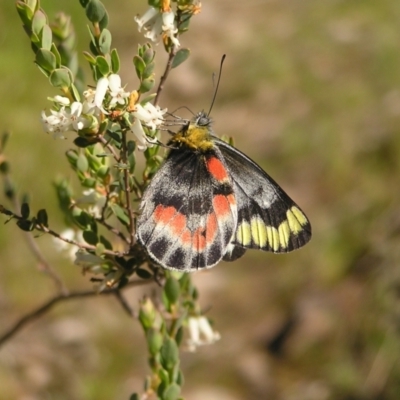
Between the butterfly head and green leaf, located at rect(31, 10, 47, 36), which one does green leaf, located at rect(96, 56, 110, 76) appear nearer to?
green leaf, located at rect(31, 10, 47, 36)

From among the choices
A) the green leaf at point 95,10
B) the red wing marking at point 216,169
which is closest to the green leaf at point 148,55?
the green leaf at point 95,10

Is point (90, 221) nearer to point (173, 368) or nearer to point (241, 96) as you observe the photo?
point (173, 368)

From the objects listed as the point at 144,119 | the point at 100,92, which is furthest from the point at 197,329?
the point at 100,92

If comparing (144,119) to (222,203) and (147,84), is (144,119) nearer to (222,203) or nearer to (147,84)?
(147,84)

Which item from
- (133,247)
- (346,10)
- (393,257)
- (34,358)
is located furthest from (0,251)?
(346,10)

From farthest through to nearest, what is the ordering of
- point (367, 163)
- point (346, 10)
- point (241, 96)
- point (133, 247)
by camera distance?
point (346, 10) < point (241, 96) < point (367, 163) < point (133, 247)
